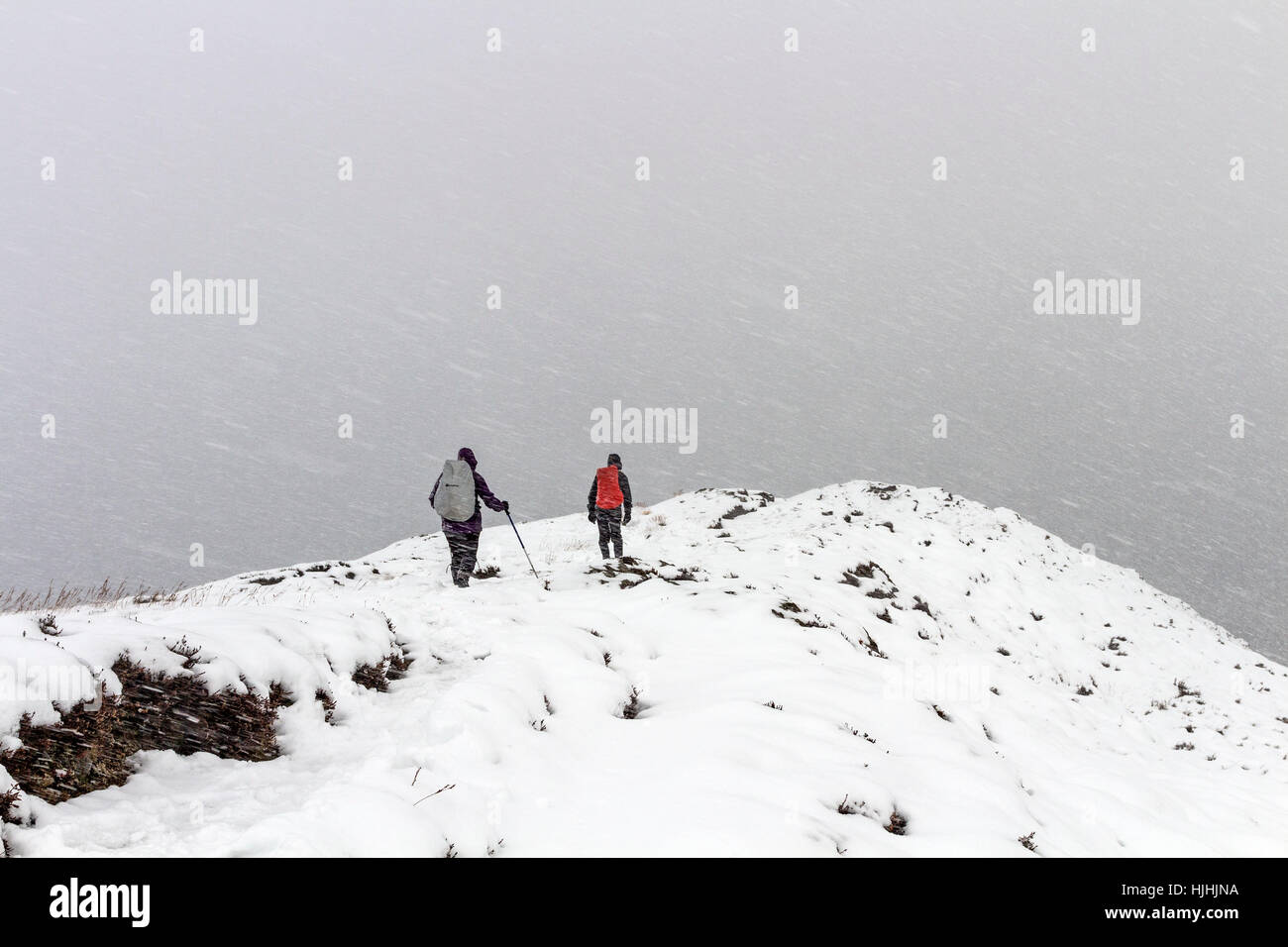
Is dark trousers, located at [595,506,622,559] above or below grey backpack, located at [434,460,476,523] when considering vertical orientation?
below

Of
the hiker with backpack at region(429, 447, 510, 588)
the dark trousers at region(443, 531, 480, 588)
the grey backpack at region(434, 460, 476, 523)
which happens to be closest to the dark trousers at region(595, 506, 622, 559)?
the hiker with backpack at region(429, 447, 510, 588)

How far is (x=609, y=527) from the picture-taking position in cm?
1602

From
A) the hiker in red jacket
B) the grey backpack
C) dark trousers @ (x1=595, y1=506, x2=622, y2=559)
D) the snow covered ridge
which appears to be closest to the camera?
the snow covered ridge

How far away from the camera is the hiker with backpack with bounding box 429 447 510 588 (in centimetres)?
1220

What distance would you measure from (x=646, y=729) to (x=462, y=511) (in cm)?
693

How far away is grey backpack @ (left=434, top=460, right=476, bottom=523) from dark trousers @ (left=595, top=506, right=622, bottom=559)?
4044mm

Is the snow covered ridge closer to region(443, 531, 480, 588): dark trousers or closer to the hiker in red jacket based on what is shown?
region(443, 531, 480, 588): dark trousers

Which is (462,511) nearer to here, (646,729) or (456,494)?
(456,494)

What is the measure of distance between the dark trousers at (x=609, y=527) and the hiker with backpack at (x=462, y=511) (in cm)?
374

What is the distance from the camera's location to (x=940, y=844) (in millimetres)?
4965
